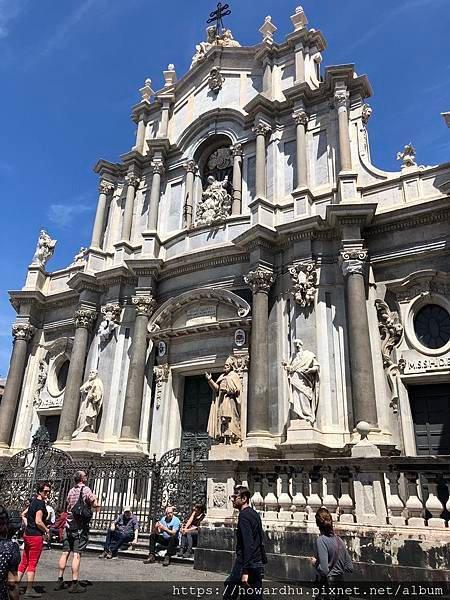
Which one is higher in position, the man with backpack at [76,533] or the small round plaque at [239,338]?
the small round plaque at [239,338]

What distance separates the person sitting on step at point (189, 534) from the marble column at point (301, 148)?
10320 millimetres

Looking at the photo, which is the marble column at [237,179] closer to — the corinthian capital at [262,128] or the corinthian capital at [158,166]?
the corinthian capital at [262,128]

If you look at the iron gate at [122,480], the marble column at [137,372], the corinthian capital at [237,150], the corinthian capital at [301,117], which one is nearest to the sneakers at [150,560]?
the iron gate at [122,480]

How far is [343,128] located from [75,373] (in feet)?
41.5

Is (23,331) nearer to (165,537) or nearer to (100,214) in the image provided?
(100,214)

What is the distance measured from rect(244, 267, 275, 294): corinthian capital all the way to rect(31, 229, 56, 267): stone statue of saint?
39.3 feet

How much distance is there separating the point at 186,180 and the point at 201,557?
47.6 feet

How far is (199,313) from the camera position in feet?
55.4

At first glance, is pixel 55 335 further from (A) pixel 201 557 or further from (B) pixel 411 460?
(B) pixel 411 460

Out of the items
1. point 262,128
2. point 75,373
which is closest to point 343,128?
point 262,128

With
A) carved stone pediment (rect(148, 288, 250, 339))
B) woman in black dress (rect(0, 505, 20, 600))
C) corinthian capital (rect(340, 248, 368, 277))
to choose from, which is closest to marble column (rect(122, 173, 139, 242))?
carved stone pediment (rect(148, 288, 250, 339))

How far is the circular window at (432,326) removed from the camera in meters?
13.2

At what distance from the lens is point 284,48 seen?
1891 cm

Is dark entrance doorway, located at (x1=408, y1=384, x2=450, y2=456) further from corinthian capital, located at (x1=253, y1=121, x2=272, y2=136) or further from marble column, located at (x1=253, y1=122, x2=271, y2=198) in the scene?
corinthian capital, located at (x1=253, y1=121, x2=272, y2=136)
